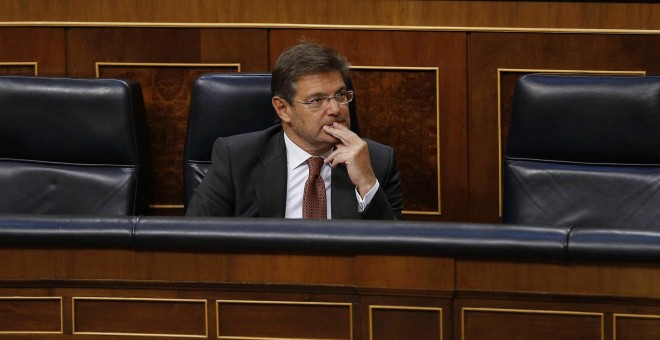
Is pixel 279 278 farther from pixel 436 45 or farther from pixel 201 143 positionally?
pixel 436 45

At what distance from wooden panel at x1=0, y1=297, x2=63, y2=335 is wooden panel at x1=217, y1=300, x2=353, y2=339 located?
7.7 inches

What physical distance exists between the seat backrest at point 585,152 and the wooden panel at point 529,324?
0.69 m

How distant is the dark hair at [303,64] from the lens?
1896 millimetres

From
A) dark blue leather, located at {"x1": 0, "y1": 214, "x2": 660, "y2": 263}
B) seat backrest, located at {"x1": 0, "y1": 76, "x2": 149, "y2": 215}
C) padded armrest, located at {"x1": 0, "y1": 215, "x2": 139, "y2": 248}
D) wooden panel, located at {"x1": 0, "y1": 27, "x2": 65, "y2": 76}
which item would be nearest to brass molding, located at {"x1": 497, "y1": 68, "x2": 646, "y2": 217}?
seat backrest, located at {"x1": 0, "y1": 76, "x2": 149, "y2": 215}

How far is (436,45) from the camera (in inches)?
92.7

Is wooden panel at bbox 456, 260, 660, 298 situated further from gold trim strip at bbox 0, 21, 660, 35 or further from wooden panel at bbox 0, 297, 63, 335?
gold trim strip at bbox 0, 21, 660, 35

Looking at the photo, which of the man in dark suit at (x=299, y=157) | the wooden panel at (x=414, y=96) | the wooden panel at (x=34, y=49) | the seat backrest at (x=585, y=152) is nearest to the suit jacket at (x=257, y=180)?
the man in dark suit at (x=299, y=157)

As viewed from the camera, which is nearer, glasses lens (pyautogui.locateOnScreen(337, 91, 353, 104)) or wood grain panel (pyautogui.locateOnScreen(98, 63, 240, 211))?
glasses lens (pyautogui.locateOnScreen(337, 91, 353, 104))

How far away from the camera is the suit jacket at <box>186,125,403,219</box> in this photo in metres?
1.90

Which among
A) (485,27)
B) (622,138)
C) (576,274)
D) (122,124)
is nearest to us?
(576,274)

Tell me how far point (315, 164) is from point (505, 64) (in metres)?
0.61

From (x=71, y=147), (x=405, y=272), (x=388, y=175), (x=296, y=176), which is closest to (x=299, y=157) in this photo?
(x=296, y=176)

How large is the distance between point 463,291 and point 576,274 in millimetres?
124

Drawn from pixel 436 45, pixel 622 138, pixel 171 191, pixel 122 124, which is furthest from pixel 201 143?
pixel 622 138
